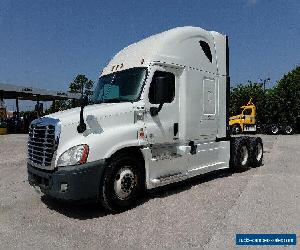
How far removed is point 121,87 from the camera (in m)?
7.02

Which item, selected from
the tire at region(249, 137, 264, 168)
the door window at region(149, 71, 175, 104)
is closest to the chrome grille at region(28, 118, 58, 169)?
the door window at region(149, 71, 175, 104)

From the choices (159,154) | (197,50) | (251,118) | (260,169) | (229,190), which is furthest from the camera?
(251,118)

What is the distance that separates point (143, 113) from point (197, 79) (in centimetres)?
211

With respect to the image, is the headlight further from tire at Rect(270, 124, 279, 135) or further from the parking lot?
tire at Rect(270, 124, 279, 135)

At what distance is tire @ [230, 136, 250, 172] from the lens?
31.8 ft

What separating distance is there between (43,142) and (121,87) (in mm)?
2017

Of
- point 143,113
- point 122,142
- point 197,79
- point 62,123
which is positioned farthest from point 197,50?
point 62,123

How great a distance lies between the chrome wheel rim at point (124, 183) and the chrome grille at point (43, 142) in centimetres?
125

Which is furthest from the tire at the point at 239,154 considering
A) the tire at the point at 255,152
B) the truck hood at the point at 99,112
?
the truck hood at the point at 99,112

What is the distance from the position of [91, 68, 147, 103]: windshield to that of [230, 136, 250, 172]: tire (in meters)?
4.10

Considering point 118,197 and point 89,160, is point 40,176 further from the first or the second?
point 118,197

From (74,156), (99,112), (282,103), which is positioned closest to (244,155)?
(99,112)

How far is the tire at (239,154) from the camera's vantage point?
31.8ft

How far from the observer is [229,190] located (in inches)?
297
